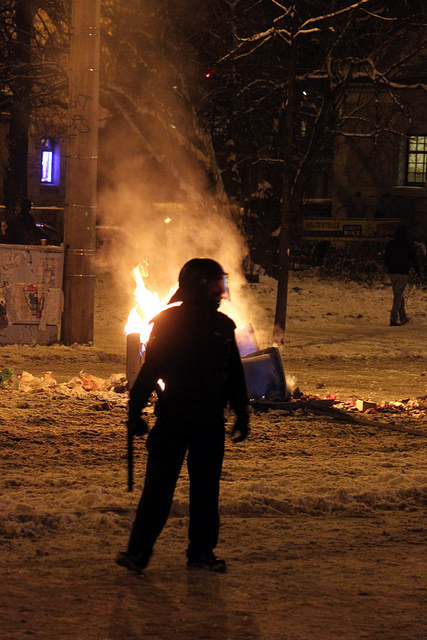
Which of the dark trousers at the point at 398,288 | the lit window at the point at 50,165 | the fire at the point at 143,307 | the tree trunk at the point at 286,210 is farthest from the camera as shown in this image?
the lit window at the point at 50,165

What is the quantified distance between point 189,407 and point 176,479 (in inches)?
16.1

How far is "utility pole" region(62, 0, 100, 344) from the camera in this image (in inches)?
591

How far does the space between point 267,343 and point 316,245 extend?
64.6 feet

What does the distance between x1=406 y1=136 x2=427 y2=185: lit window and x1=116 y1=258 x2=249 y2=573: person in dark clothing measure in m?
38.3

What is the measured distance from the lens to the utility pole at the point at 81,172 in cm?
1502

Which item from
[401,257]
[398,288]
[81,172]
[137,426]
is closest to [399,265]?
[401,257]

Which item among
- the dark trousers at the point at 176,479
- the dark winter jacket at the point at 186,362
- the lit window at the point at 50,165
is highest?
the lit window at the point at 50,165

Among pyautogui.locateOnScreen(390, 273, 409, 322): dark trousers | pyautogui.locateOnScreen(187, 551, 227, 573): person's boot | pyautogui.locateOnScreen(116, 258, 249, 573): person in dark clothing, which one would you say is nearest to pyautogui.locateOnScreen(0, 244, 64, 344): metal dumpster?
pyautogui.locateOnScreen(390, 273, 409, 322): dark trousers

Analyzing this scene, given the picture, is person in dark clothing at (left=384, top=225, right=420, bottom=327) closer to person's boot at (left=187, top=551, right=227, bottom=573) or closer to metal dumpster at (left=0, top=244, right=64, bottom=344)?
metal dumpster at (left=0, top=244, right=64, bottom=344)

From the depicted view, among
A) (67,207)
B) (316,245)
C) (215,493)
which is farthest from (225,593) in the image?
(316,245)

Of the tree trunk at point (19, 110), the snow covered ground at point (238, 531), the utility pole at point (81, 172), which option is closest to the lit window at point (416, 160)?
the tree trunk at point (19, 110)

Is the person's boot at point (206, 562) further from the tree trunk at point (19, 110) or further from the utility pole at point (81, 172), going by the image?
the tree trunk at point (19, 110)

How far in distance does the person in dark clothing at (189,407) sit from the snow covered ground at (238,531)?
0.23 metres

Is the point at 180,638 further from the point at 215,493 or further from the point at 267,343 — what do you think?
the point at 267,343
